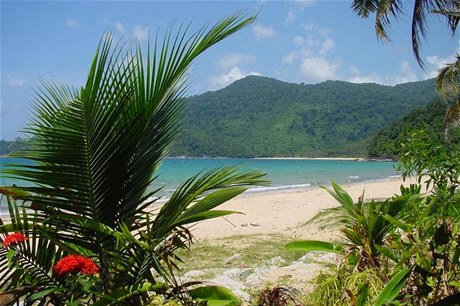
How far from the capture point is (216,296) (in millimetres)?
1826

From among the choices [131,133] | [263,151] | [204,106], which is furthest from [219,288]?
[204,106]

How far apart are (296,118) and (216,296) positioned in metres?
123

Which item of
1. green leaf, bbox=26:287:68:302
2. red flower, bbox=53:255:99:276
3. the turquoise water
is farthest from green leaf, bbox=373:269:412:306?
green leaf, bbox=26:287:68:302

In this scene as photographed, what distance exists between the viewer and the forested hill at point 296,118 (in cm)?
11231

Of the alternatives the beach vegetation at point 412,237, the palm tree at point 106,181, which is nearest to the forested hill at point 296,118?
the beach vegetation at point 412,237

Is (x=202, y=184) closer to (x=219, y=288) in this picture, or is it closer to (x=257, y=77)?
(x=219, y=288)

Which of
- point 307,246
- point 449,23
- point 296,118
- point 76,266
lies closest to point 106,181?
point 76,266

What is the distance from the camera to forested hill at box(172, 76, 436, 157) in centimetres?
11231

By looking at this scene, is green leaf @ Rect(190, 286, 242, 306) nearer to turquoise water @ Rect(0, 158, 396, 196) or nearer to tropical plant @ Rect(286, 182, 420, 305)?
tropical plant @ Rect(286, 182, 420, 305)

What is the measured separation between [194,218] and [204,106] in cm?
12531

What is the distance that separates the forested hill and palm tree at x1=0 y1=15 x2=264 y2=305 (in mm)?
101415

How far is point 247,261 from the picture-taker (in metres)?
8.02

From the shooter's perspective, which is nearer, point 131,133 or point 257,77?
point 131,133

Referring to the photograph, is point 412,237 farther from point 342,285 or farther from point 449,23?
point 449,23
